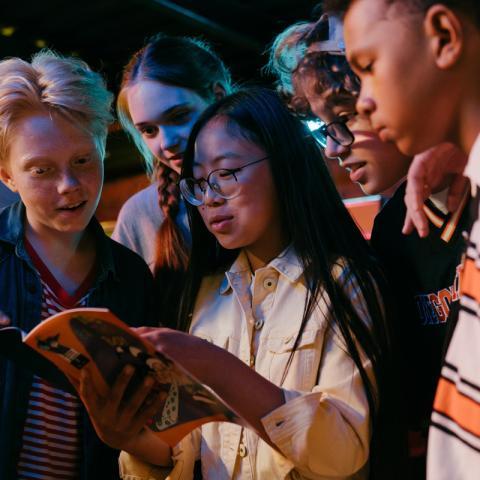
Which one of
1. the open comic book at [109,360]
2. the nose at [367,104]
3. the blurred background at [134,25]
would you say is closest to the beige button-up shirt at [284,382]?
the open comic book at [109,360]

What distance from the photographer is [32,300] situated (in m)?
1.93

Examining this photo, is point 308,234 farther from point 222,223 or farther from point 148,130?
point 148,130

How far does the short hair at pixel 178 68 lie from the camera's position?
256cm

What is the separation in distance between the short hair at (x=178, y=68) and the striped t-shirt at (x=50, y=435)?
3.05 ft

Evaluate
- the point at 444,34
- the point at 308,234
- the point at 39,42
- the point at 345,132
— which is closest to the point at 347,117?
the point at 345,132

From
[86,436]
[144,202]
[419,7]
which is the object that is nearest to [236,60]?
[144,202]

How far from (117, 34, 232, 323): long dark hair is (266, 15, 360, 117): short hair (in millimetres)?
467

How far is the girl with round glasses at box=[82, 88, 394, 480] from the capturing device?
1554mm

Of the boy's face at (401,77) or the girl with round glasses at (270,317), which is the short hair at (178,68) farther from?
the boy's face at (401,77)

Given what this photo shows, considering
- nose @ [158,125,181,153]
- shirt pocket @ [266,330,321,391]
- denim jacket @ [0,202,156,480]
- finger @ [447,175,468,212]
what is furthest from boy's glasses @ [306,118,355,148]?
nose @ [158,125,181,153]

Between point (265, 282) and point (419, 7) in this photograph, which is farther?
point (265, 282)

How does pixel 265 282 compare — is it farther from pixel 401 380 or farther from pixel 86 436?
pixel 86 436

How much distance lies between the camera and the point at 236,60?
587 centimetres

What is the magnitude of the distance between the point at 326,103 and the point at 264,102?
0.24m
